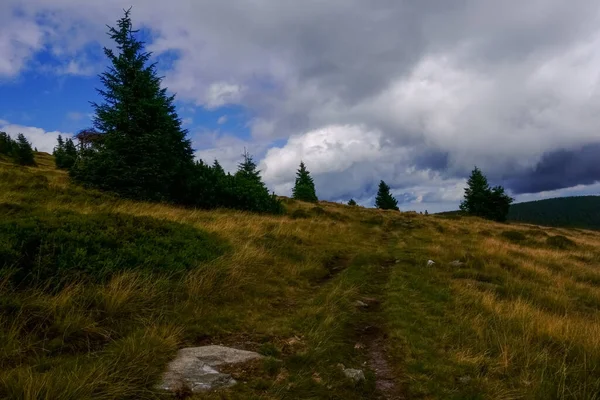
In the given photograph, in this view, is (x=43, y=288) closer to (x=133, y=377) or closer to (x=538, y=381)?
(x=133, y=377)

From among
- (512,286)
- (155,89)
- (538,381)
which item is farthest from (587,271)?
(155,89)

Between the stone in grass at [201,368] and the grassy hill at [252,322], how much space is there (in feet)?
0.51

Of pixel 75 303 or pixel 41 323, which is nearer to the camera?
pixel 41 323

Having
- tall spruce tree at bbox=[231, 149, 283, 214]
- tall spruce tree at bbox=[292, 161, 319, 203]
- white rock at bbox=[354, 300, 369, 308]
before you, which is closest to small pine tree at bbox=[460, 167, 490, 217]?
tall spruce tree at bbox=[292, 161, 319, 203]

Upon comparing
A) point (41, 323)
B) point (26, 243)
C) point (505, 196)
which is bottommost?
point (41, 323)

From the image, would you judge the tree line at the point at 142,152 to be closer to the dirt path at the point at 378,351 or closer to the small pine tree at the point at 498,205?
the dirt path at the point at 378,351

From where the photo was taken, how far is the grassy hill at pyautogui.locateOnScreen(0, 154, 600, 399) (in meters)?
4.30

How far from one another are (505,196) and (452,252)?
47.2 m

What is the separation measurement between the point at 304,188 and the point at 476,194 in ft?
98.3

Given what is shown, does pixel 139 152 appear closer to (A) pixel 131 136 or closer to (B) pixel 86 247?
(A) pixel 131 136

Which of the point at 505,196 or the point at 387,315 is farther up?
the point at 505,196

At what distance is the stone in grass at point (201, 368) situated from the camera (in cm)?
403

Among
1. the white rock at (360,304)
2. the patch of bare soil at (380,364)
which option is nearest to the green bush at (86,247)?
the white rock at (360,304)

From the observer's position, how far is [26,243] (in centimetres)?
594
